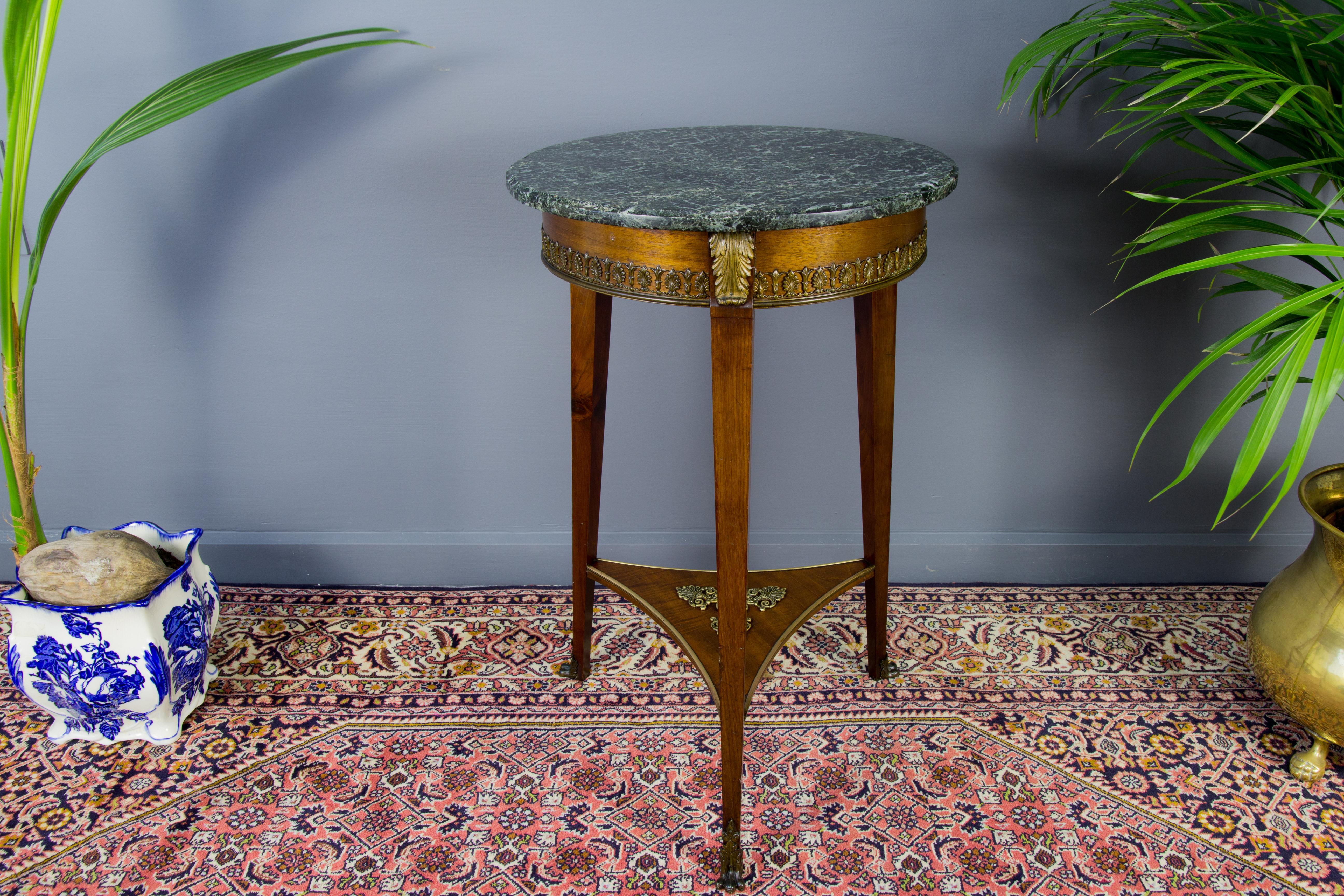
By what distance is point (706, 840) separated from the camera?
5.60 ft

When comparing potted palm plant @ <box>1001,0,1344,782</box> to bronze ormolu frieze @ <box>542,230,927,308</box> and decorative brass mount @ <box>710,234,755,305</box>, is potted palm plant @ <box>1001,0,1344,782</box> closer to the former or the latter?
bronze ormolu frieze @ <box>542,230,927,308</box>

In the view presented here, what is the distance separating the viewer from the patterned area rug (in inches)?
64.7

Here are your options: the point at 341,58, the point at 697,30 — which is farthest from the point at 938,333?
the point at 341,58

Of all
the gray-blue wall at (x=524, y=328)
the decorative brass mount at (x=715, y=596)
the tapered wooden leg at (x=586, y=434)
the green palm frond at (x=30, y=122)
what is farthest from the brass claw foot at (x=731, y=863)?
the green palm frond at (x=30, y=122)

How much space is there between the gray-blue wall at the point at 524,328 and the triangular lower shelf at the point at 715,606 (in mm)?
391

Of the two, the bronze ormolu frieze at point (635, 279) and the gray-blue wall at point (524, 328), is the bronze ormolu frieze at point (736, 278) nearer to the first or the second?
the bronze ormolu frieze at point (635, 279)

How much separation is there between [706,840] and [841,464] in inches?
40.0

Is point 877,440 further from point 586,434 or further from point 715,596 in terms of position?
point 586,434

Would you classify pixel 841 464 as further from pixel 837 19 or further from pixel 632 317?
pixel 837 19

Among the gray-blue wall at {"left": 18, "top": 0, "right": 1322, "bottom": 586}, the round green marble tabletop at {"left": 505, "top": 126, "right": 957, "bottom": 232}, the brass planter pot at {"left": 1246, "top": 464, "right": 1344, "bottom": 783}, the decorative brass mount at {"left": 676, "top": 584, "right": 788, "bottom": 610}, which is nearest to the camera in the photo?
the round green marble tabletop at {"left": 505, "top": 126, "right": 957, "bottom": 232}

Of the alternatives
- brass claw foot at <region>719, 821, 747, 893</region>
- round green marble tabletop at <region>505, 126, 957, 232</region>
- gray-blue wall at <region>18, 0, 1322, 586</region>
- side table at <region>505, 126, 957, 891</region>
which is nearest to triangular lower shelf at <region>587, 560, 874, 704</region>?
side table at <region>505, 126, 957, 891</region>

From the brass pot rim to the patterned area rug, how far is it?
19.2 inches

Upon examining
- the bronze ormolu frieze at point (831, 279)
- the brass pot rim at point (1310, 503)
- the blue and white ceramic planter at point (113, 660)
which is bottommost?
the blue and white ceramic planter at point (113, 660)

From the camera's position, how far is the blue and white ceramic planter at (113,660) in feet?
5.96
